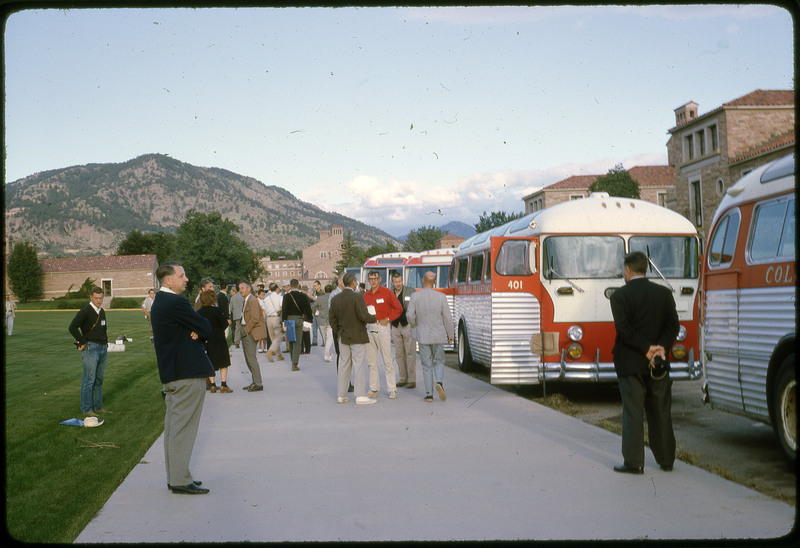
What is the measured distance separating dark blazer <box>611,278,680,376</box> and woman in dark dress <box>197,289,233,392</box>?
7.39 metres

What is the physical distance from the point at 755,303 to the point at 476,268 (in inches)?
348

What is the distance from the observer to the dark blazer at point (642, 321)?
723cm

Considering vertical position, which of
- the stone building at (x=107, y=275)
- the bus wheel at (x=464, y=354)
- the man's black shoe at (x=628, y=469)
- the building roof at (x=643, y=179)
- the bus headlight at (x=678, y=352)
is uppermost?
the building roof at (x=643, y=179)

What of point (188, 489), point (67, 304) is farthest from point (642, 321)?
point (67, 304)

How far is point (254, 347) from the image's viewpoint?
46.5 ft

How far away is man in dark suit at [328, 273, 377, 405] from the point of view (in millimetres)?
12484

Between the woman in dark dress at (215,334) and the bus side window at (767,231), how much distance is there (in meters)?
8.10

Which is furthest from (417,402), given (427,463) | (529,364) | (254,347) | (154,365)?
(154,365)

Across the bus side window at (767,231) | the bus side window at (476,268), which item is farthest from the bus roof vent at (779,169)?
the bus side window at (476,268)

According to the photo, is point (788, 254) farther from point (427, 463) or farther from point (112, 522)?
point (112, 522)

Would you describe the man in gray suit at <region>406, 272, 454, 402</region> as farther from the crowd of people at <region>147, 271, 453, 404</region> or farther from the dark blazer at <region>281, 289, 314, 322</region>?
the dark blazer at <region>281, 289, 314, 322</region>

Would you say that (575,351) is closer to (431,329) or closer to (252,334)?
(431,329)

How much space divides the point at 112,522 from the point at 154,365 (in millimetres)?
15799

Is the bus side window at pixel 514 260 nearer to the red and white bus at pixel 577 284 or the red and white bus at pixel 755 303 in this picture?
the red and white bus at pixel 577 284
